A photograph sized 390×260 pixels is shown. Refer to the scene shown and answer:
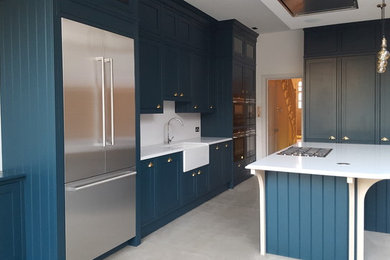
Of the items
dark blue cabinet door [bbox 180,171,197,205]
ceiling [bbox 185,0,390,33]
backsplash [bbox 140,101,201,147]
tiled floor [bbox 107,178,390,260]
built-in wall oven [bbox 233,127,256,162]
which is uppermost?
ceiling [bbox 185,0,390,33]

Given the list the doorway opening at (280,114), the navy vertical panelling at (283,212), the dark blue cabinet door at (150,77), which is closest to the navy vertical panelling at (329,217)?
the navy vertical panelling at (283,212)

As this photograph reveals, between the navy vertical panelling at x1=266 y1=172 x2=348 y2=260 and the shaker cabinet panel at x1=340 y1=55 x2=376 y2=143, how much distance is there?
8.71ft

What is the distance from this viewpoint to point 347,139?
17.2 feet


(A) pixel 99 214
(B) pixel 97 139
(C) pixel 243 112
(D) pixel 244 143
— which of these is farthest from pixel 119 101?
(D) pixel 244 143

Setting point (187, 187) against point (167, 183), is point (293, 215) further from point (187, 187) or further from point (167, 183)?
point (187, 187)

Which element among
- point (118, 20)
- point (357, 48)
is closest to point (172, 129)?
point (118, 20)

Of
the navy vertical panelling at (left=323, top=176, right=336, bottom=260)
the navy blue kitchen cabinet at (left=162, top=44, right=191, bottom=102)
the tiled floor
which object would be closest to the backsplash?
the navy blue kitchen cabinet at (left=162, top=44, right=191, bottom=102)

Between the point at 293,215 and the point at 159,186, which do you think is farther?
the point at 159,186

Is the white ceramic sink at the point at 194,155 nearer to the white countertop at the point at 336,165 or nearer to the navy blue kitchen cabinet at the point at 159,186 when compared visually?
the navy blue kitchen cabinet at the point at 159,186

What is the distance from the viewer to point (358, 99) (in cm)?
517

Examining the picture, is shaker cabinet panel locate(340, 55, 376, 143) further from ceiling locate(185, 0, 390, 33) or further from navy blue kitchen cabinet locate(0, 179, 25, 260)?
navy blue kitchen cabinet locate(0, 179, 25, 260)

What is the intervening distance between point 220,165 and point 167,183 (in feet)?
5.13

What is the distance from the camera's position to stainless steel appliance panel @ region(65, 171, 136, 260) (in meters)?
2.61

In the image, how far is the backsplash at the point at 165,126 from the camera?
177 inches
